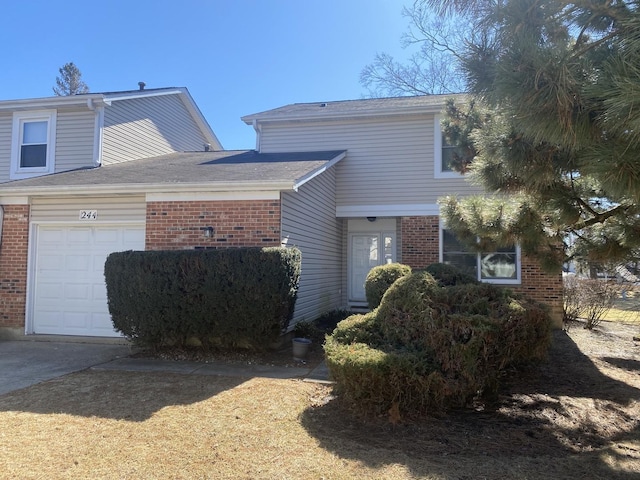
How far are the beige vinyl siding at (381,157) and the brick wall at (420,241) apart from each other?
0.53 metres

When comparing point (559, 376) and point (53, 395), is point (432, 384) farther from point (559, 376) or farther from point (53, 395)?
point (53, 395)

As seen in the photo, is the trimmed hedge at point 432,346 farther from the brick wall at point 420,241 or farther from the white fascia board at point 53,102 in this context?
the white fascia board at point 53,102

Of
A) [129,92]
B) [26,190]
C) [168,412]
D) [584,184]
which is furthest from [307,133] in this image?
[168,412]

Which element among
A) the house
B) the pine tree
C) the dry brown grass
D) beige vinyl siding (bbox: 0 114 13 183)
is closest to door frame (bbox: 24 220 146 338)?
the house

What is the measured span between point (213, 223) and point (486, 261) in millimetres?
6892

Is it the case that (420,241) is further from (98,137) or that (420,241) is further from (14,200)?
(14,200)

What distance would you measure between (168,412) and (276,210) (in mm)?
3926

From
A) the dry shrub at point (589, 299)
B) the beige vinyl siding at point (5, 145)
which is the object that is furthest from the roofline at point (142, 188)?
the dry shrub at point (589, 299)

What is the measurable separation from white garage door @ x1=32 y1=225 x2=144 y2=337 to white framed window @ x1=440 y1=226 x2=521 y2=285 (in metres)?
7.28

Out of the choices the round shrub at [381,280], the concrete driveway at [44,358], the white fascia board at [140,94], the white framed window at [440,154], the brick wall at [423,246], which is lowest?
the concrete driveway at [44,358]

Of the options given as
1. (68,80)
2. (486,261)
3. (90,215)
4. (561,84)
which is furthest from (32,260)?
(68,80)

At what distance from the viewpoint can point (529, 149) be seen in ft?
A: 13.6

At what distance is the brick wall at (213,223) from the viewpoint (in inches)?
301

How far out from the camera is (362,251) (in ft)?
41.9
